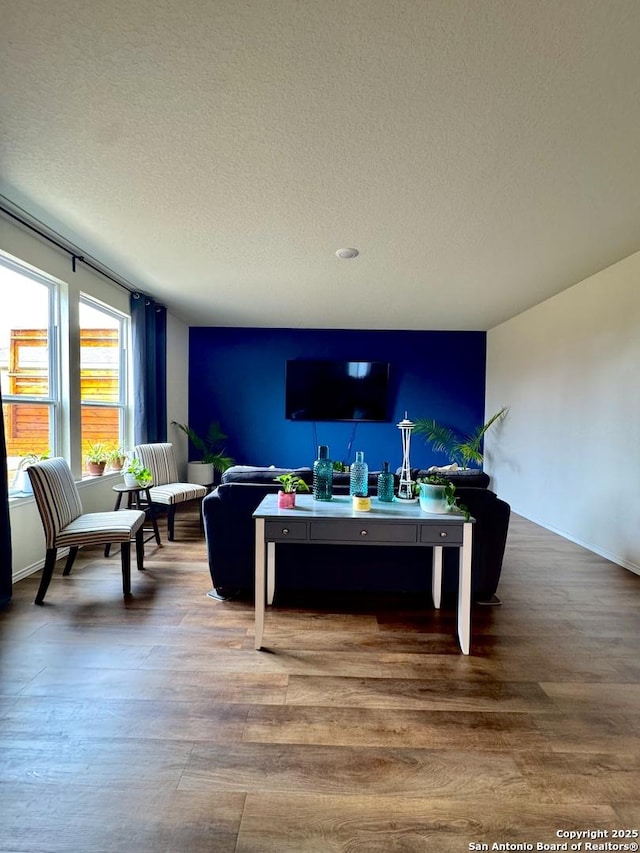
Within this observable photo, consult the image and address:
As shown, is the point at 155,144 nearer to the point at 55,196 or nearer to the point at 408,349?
the point at 55,196

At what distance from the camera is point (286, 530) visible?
206 centimetres

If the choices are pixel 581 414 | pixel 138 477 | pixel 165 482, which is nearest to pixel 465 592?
pixel 581 414

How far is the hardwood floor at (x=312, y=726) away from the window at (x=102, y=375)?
197cm

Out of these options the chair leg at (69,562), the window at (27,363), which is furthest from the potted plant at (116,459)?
the chair leg at (69,562)

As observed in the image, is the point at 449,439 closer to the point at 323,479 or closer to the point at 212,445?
the point at 212,445

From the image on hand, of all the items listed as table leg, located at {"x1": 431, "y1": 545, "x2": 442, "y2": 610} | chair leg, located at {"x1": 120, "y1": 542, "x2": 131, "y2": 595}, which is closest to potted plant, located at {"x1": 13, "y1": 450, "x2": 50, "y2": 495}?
chair leg, located at {"x1": 120, "y1": 542, "x2": 131, "y2": 595}

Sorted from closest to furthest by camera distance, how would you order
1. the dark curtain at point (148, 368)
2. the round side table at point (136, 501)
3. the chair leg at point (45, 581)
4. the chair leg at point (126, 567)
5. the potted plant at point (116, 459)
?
1. the chair leg at point (45, 581)
2. the chair leg at point (126, 567)
3. the round side table at point (136, 501)
4. the potted plant at point (116, 459)
5. the dark curtain at point (148, 368)

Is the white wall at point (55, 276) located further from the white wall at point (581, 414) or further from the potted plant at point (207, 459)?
the white wall at point (581, 414)

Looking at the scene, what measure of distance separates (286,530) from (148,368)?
3412 millimetres

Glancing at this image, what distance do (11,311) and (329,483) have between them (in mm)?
2781

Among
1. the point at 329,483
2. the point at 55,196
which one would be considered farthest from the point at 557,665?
the point at 55,196

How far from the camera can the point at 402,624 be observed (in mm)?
2348

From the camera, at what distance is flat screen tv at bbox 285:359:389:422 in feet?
20.0

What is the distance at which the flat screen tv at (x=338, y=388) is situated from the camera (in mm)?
6105
